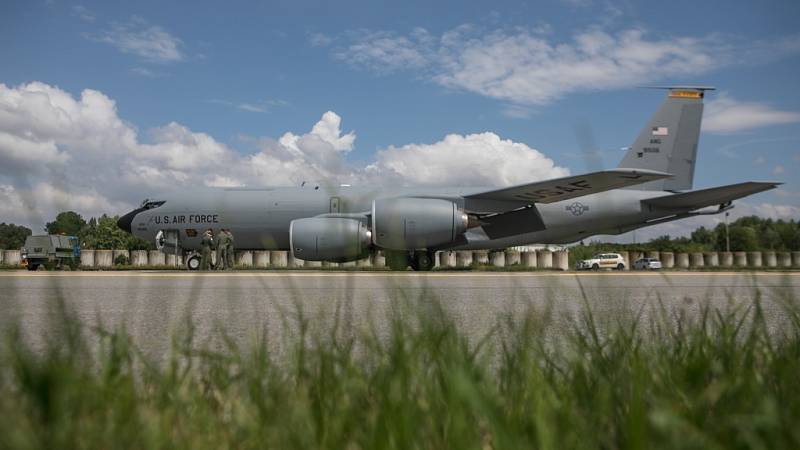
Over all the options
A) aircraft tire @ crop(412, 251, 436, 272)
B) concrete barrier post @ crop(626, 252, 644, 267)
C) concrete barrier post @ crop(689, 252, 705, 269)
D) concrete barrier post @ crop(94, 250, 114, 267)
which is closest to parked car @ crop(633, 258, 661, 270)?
concrete barrier post @ crop(626, 252, 644, 267)

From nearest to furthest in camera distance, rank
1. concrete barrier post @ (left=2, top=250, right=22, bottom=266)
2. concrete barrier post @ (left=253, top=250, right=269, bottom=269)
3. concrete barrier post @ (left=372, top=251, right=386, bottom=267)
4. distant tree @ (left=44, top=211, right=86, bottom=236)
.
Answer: distant tree @ (left=44, top=211, right=86, bottom=236) → concrete barrier post @ (left=372, top=251, right=386, bottom=267) → concrete barrier post @ (left=253, top=250, right=269, bottom=269) → concrete barrier post @ (left=2, top=250, right=22, bottom=266)

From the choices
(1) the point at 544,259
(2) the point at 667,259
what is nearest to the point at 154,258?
(1) the point at 544,259

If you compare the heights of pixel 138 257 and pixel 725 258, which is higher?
pixel 138 257

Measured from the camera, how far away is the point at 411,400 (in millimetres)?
1368

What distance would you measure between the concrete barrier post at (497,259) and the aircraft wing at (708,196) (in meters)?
15.3

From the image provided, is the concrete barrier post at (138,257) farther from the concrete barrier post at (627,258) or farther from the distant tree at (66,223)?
the distant tree at (66,223)

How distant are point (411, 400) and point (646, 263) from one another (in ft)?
140

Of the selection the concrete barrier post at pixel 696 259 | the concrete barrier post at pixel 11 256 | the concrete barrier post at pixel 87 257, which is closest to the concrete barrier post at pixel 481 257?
the concrete barrier post at pixel 696 259

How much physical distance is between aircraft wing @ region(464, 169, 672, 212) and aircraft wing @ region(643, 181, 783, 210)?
1.22 meters

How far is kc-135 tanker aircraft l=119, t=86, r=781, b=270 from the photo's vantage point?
47.3ft

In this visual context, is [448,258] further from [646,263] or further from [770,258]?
[770,258]

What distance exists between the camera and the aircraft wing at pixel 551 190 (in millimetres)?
14211

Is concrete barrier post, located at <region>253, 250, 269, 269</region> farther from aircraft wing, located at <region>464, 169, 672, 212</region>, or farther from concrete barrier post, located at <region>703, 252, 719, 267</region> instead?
concrete barrier post, located at <region>703, 252, 719, 267</region>

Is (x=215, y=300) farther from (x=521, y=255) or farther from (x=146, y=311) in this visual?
(x=521, y=255)
